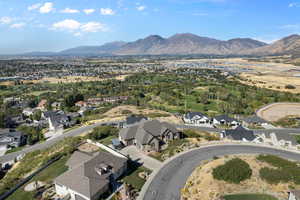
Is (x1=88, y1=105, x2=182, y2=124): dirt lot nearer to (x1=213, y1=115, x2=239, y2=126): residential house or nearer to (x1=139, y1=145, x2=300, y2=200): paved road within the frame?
(x1=213, y1=115, x2=239, y2=126): residential house

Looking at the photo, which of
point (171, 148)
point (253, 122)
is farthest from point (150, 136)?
point (253, 122)

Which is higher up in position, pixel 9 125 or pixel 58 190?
pixel 58 190

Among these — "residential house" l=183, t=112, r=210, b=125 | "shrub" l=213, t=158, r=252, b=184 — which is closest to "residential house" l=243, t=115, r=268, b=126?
"residential house" l=183, t=112, r=210, b=125

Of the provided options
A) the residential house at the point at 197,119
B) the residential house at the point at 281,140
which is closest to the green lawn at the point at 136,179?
the residential house at the point at 281,140

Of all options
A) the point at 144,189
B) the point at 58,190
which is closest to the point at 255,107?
the point at 144,189

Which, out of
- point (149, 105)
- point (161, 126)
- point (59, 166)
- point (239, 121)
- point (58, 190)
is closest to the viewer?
point (58, 190)

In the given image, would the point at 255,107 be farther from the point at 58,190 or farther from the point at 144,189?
the point at 58,190

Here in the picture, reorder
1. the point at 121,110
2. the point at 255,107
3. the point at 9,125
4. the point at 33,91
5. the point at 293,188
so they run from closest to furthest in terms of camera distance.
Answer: the point at 293,188, the point at 9,125, the point at 121,110, the point at 255,107, the point at 33,91
